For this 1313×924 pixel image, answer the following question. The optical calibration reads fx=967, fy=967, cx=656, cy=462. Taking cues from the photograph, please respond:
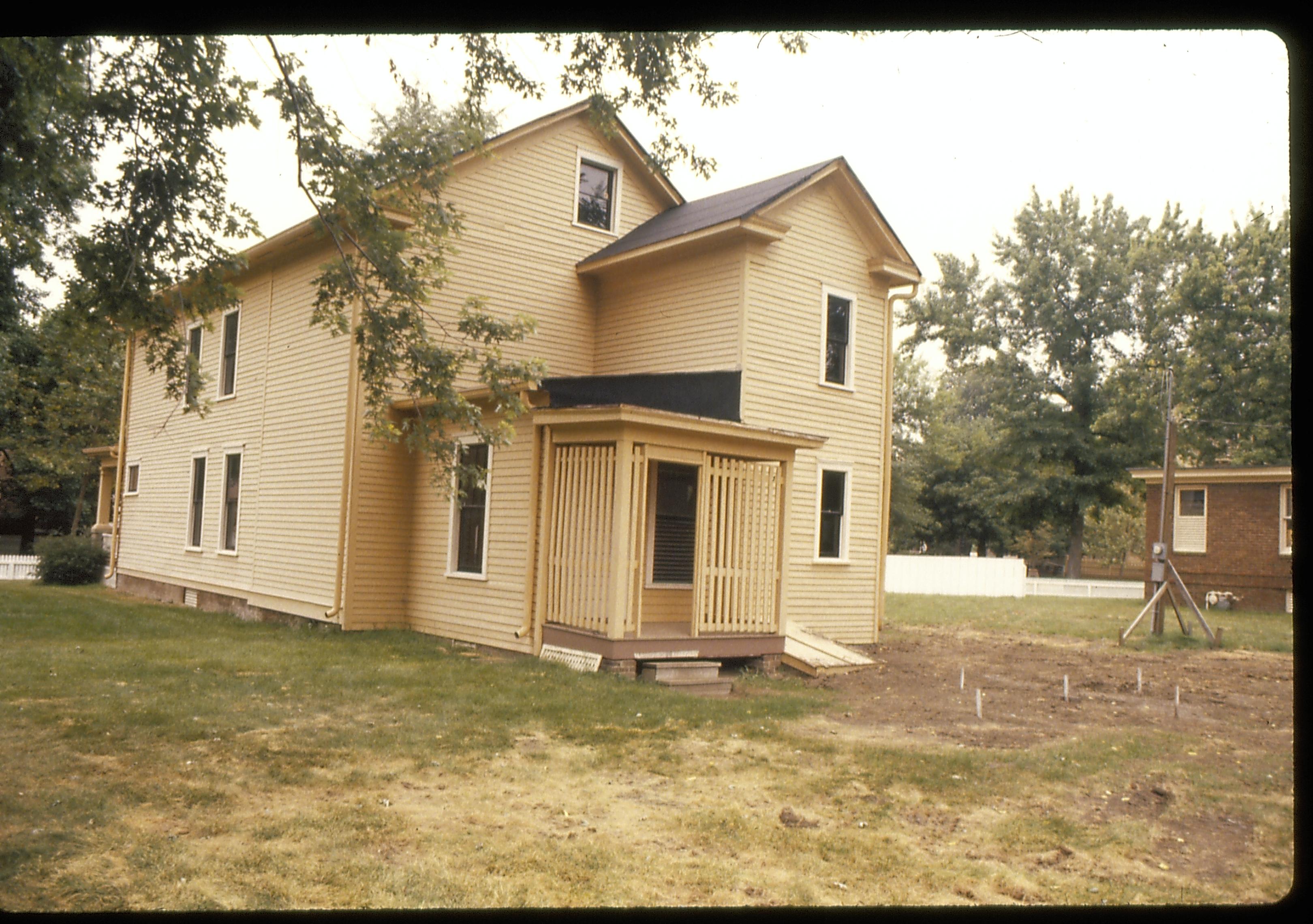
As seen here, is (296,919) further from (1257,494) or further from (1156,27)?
(1257,494)

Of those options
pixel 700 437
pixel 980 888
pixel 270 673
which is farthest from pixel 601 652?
pixel 980 888

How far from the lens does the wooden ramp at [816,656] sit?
468 inches

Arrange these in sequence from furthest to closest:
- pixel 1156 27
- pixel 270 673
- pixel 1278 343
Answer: pixel 1278 343
pixel 270 673
pixel 1156 27

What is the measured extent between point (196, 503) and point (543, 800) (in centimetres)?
1553

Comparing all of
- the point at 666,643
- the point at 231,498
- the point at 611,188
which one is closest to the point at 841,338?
the point at 611,188

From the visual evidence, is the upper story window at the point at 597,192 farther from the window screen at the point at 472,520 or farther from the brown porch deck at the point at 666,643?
the brown porch deck at the point at 666,643

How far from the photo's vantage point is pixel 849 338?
1541cm

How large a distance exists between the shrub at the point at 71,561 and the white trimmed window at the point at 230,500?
24.3 feet

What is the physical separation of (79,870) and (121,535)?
20.2 m

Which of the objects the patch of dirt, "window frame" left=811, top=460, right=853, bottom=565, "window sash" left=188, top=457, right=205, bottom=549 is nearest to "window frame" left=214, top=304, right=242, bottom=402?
"window sash" left=188, top=457, right=205, bottom=549

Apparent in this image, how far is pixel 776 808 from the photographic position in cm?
611

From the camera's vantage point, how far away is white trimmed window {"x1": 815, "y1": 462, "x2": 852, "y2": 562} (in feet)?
49.5

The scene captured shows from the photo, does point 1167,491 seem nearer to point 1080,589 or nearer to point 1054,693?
point 1054,693

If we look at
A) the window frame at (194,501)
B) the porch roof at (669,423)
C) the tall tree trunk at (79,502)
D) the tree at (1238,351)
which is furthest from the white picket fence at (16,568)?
the tree at (1238,351)
